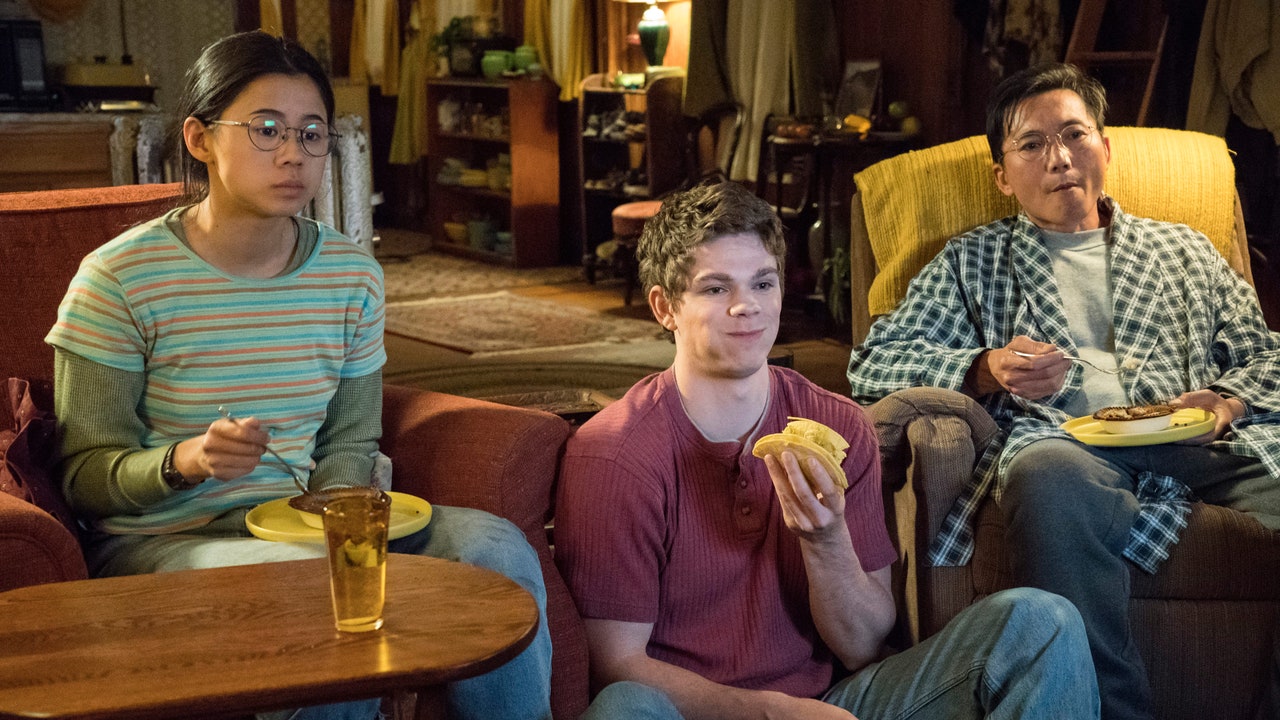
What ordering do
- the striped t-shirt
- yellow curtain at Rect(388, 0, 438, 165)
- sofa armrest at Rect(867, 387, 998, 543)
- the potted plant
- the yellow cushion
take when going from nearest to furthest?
the striped t-shirt < sofa armrest at Rect(867, 387, 998, 543) < the yellow cushion < the potted plant < yellow curtain at Rect(388, 0, 438, 165)

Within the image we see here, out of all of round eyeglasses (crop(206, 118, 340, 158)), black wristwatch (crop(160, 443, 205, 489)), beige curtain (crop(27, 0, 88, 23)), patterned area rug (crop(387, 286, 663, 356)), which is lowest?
patterned area rug (crop(387, 286, 663, 356))


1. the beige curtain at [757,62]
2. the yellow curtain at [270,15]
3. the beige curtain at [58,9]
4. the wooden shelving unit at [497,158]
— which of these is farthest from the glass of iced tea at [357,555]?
the yellow curtain at [270,15]

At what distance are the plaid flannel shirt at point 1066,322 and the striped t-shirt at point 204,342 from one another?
1109 millimetres

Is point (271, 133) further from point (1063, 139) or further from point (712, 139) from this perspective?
point (712, 139)

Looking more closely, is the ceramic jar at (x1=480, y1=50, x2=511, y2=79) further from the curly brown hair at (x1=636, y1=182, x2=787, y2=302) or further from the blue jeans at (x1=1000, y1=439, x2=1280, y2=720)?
the curly brown hair at (x1=636, y1=182, x2=787, y2=302)

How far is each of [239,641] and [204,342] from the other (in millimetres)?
703

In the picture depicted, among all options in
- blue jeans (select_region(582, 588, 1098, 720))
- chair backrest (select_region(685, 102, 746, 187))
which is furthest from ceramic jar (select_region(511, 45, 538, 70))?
blue jeans (select_region(582, 588, 1098, 720))

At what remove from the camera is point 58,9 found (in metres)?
6.83

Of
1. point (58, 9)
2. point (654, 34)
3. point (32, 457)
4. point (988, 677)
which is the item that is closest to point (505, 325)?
point (654, 34)

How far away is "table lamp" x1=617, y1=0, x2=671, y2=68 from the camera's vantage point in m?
7.00

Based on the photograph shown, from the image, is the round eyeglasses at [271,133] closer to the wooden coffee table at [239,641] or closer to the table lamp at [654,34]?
the wooden coffee table at [239,641]

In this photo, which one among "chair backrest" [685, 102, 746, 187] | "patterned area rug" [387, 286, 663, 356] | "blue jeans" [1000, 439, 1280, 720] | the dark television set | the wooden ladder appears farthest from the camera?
"chair backrest" [685, 102, 746, 187]

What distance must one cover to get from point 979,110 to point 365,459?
430 centimetres

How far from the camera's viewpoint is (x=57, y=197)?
2.33 meters
